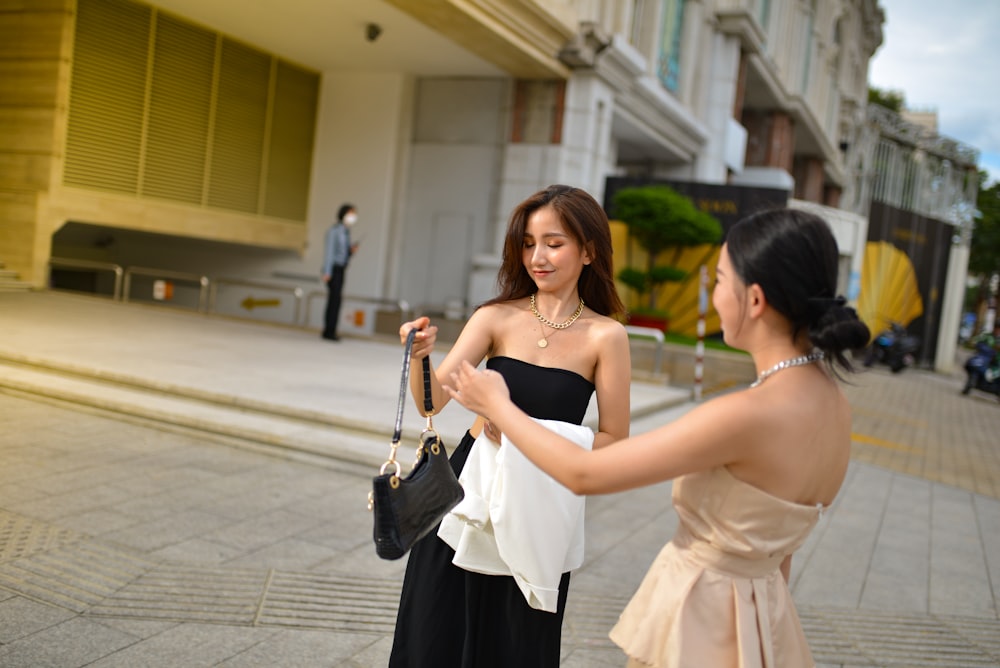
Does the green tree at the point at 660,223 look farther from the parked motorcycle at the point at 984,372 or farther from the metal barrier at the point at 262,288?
the parked motorcycle at the point at 984,372

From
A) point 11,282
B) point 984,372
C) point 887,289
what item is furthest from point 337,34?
point 887,289

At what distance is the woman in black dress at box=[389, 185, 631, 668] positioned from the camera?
2475mm

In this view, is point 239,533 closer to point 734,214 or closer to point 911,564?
point 911,564

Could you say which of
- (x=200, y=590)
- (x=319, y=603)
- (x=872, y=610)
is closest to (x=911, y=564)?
(x=872, y=610)

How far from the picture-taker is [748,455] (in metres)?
1.67

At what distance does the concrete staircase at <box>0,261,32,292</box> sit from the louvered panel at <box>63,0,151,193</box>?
159cm

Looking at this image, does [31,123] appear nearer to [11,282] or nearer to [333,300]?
[11,282]

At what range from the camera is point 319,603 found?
390 cm

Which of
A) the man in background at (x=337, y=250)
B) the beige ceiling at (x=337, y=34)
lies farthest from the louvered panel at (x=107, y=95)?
the man in background at (x=337, y=250)

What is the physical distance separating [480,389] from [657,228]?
15.2 meters

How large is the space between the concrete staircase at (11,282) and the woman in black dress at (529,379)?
12.1m

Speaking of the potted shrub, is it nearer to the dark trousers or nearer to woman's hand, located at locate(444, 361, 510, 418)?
the dark trousers

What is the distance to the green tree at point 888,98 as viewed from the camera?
175 feet

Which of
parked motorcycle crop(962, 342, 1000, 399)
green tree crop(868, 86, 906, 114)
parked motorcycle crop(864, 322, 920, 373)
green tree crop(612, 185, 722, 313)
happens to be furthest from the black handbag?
green tree crop(868, 86, 906, 114)
